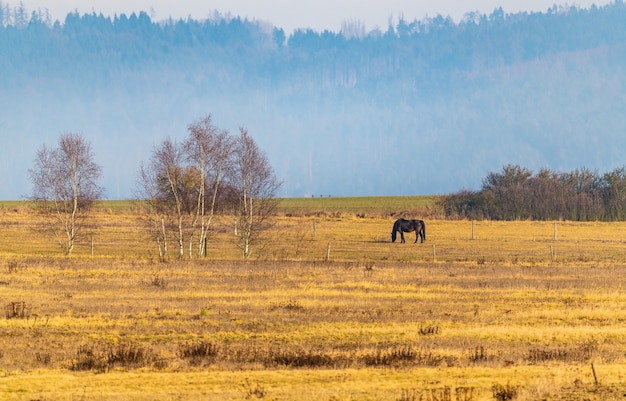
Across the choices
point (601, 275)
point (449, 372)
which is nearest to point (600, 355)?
point (449, 372)

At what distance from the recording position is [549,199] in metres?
101

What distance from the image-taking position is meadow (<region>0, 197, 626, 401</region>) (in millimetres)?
14875

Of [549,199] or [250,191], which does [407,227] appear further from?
[549,199]

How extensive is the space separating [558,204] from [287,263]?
63.1 m

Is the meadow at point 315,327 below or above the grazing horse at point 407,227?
below

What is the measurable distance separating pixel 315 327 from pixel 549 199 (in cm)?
8252

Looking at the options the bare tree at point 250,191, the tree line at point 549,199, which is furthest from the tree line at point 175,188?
the tree line at point 549,199

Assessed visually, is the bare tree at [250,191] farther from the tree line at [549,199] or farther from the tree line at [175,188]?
the tree line at [549,199]

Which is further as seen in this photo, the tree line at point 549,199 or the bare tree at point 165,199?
the tree line at point 549,199

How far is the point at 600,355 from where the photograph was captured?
62.6 feet

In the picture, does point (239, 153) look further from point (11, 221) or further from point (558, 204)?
point (558, 204)

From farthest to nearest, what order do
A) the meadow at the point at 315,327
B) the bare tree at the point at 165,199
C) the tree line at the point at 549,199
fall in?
the tree line at the point at 549,199
the bare tree at the point at 165,199
the meadow at the point at 315,327

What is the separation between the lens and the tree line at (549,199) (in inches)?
3937

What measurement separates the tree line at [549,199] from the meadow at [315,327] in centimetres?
4971
